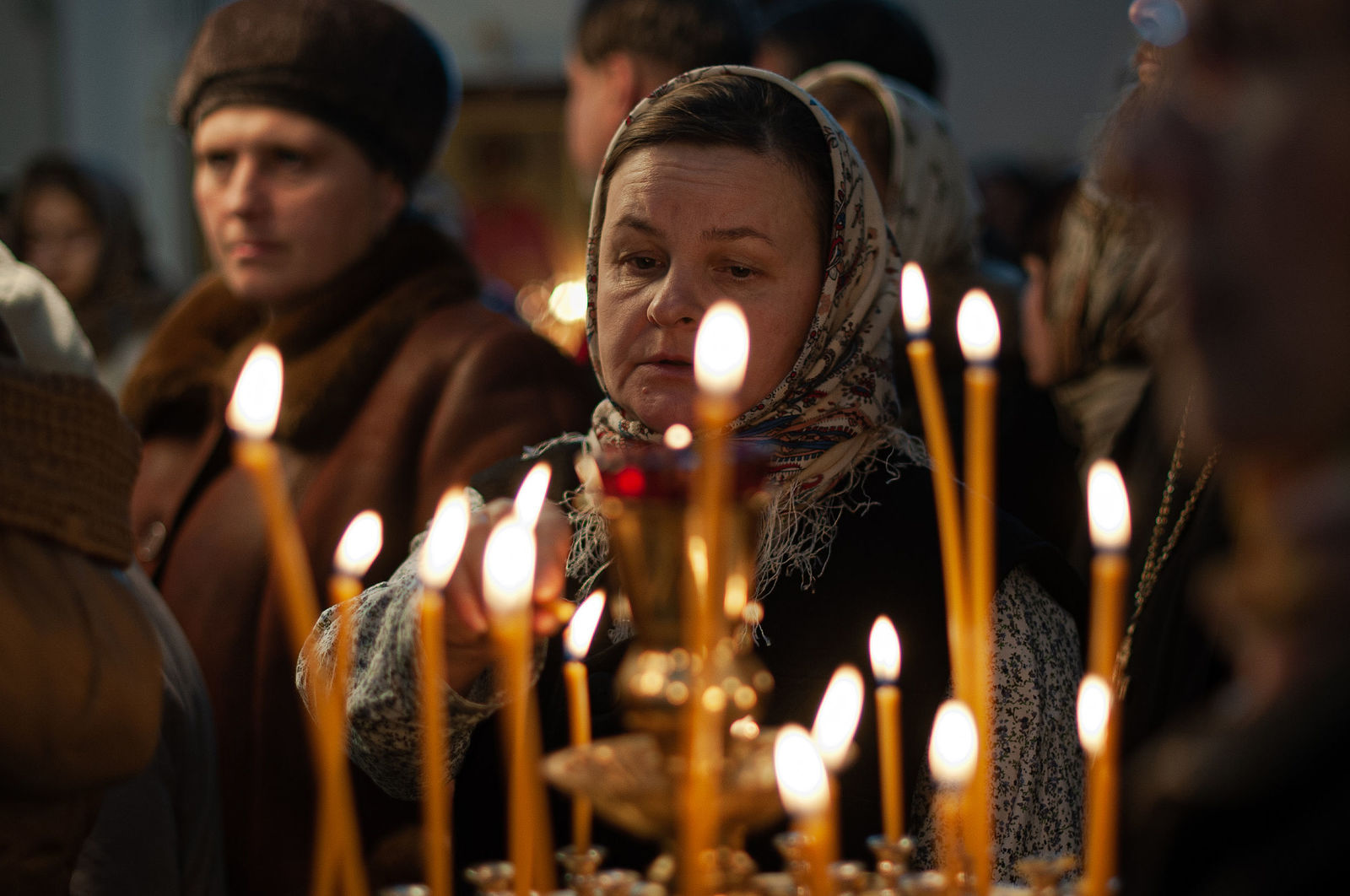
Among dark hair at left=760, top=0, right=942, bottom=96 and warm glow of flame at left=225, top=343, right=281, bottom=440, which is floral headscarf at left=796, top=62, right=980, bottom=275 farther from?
warm glow of flame at left=225, top=343, right=281, bottom=440

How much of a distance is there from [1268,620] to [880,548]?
0.97 metres

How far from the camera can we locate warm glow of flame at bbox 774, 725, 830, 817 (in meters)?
0.65

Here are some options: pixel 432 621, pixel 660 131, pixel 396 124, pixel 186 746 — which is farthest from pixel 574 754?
pixel 396 124

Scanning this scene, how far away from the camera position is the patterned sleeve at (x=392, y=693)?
1.25m

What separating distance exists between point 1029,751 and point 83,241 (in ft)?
12.7

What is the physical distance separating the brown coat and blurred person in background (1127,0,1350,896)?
166cm

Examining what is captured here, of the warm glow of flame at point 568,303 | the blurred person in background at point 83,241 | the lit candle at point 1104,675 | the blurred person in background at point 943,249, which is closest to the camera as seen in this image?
the lit candle at point 1104,675

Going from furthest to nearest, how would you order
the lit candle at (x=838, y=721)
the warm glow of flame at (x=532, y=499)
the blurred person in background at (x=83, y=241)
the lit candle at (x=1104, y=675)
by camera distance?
the blurred person in background at (x=83, y=241) < the warm glow of flame at (x=532, y=499) < the lit candle at (x=838, y=721) < the lit candle at (x=1104, y=675)

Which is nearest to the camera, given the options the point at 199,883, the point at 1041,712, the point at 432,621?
the point at 432,621

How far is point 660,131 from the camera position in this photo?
1.57 m

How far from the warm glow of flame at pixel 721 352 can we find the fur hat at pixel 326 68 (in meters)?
2.00

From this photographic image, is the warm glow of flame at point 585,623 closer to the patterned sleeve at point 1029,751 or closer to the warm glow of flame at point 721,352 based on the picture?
the warm glow of flame at point 721,352

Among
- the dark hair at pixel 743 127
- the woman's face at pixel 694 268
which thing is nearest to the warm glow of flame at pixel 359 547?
the woman's face at pixel 694 268

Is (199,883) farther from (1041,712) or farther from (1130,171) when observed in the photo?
(1130,171)
